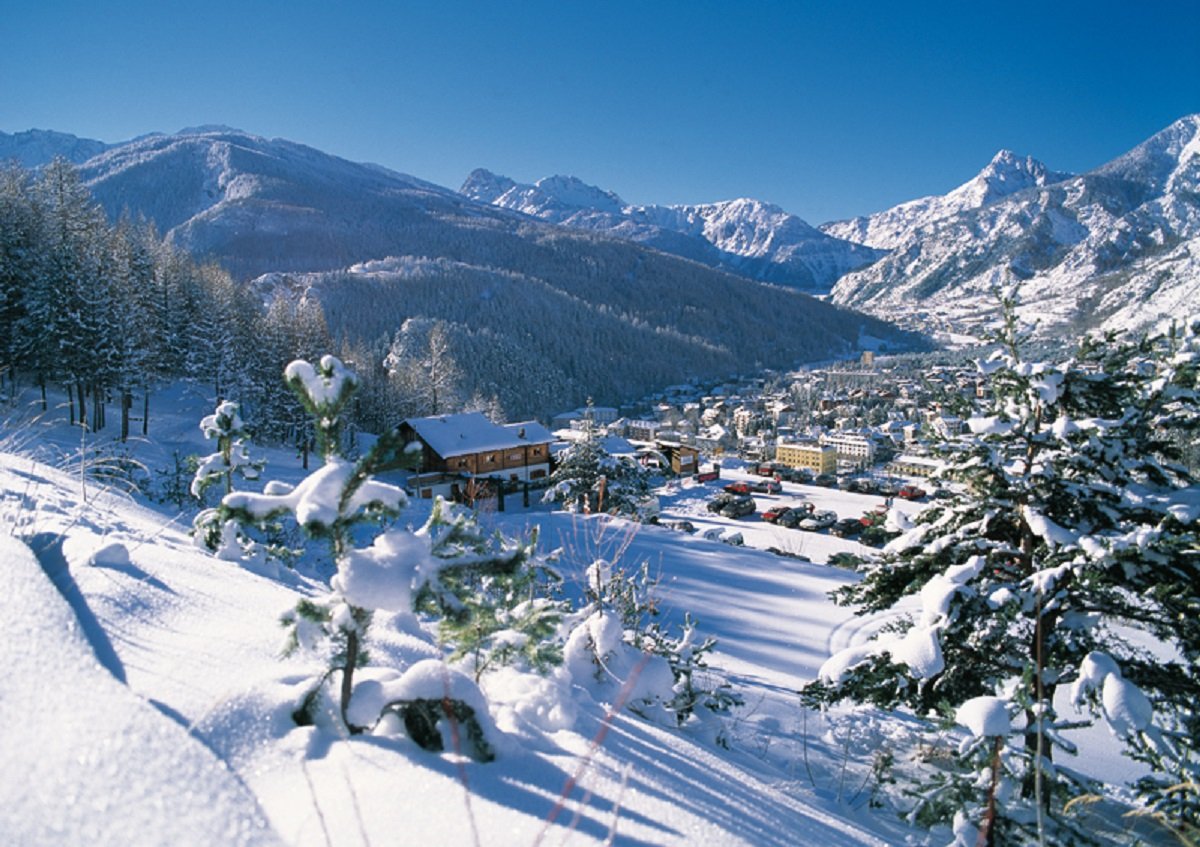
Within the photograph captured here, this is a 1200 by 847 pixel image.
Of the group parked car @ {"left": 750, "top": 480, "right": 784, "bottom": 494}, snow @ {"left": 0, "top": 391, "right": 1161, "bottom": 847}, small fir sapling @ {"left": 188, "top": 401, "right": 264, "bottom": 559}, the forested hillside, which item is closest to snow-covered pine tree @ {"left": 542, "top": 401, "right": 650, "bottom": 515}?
small fir sapling @ {"left": 188, "top": 401, "right": 264, "bottom": 559}

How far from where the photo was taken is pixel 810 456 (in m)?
60.7

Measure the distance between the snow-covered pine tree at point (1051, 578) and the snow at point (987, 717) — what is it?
0.40m

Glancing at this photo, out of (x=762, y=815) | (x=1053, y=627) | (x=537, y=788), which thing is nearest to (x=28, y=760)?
(x=537, y=788)

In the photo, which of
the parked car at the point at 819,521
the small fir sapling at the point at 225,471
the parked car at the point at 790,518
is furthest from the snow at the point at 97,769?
the parked car at the point at 790,518

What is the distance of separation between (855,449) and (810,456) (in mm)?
6618

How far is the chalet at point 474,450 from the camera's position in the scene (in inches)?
1089

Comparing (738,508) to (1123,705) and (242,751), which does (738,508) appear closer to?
(1123,705)

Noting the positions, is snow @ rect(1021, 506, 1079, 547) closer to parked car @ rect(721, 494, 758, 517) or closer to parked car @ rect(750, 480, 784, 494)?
parked car @ rect(721, 494, 758, 517)

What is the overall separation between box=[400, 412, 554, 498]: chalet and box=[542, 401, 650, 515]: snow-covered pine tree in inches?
229

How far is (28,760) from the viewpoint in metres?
1.22

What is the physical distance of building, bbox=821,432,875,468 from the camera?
62.9m

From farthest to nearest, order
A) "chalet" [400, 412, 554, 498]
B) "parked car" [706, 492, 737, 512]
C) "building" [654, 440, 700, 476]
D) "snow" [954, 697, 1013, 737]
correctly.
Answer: "building" [654, 440, 700, 476] → "parked car" [706, 492, 737, 512] → "chalet" [400, 412, 554, 498] → "snow" [954, 697, 1013, 737]

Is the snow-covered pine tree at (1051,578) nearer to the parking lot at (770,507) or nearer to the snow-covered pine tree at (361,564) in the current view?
the snow-covered pine tree at (361,564)

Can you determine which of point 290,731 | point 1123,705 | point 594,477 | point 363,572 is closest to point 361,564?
point 363,572
